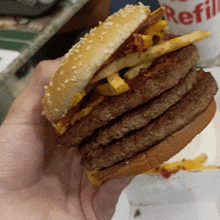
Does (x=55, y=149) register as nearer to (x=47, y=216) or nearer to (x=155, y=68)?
(x=47, y=216)

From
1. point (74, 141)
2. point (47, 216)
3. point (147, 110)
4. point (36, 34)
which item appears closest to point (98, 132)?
point (74, 141)

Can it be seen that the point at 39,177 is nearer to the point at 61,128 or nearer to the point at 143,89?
the point at 61,128

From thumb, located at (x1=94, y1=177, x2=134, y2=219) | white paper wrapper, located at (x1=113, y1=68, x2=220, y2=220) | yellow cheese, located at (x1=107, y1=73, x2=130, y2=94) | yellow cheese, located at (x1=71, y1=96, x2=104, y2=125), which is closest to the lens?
yellow cheese, located at (x1=107, y1=73, x2=130, y2=94)

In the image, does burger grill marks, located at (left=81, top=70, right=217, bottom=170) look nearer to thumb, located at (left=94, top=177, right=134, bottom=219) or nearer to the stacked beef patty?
the stacked beef patty

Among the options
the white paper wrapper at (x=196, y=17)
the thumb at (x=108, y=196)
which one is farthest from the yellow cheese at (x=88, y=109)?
the white paper wrapper at (x=196, y=17)

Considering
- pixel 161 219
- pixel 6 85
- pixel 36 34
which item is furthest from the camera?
pixel 36 34

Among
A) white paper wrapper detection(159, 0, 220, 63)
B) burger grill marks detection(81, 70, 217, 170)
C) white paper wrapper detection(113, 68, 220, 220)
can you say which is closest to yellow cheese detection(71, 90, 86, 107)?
burger grill marks detection(81, 70, 217, 170)
